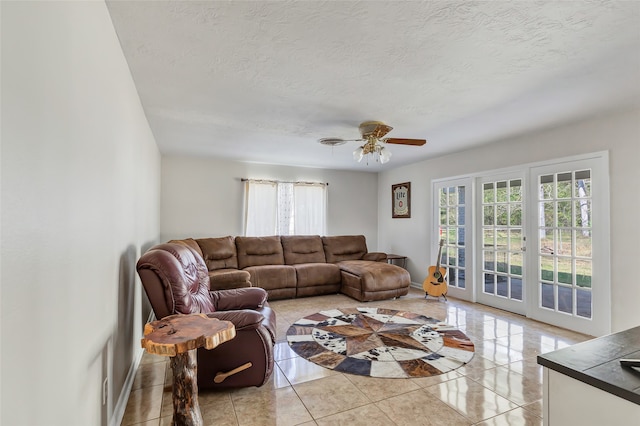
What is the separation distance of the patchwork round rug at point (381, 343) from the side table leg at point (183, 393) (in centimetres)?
120

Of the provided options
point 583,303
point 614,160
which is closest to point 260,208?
point 583,303

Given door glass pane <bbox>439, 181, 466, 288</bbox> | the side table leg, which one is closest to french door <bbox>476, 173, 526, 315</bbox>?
door glass pane <bbox>439, 181, 466, 288</bbox>

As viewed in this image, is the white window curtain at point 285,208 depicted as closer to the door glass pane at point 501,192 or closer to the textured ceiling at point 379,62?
the textured ceiling at point 379,62

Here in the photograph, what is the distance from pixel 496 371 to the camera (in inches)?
99.2

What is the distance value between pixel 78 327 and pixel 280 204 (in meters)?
4.81

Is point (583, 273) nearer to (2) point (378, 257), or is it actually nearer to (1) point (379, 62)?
(2) point (378, 257)

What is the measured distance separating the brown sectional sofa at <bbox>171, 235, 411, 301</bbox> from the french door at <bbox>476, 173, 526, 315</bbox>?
118 centimetres

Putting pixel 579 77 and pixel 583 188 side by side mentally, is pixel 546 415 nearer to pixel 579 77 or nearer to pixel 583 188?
pixel 579 77

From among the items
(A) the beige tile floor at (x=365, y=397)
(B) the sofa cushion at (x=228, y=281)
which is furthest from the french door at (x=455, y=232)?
(B) the sofa cushion at (x=228, y=281)

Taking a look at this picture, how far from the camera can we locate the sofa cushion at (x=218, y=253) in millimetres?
4859

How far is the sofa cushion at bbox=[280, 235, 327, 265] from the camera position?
5574 mm

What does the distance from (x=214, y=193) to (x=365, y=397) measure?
173 inches

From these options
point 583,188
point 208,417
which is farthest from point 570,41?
point 208,417

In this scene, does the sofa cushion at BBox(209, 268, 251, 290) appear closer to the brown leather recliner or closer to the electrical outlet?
the brown leather recliner
